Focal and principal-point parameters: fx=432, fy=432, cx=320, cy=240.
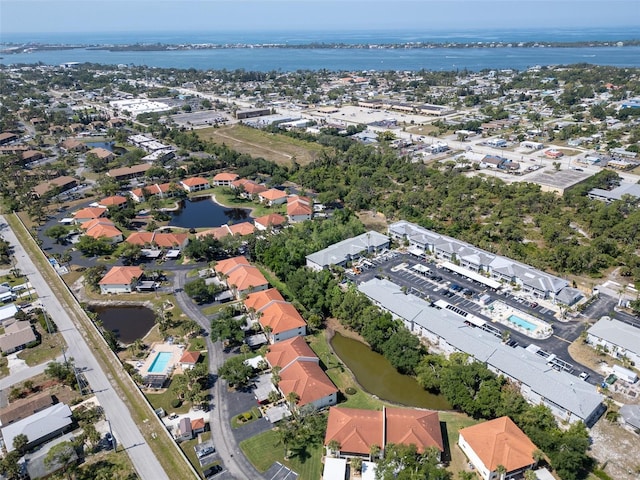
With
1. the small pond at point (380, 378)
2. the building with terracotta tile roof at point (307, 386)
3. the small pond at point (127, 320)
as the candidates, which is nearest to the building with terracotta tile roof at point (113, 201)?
the small pond at point (127, 320)

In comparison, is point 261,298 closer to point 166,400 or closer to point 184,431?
point 166,400

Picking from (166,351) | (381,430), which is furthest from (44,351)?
(381,430)

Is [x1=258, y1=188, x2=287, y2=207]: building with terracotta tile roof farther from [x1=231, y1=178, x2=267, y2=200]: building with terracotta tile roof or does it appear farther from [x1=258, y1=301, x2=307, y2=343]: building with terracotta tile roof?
[x1=258, y1=301, x2=307, y2=343]: building with terracotta tile roof

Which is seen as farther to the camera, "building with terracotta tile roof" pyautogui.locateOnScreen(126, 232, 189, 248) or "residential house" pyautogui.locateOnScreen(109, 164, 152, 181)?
"residential house" pyautogui.locateOnScreen(109, 164, 152, 181)

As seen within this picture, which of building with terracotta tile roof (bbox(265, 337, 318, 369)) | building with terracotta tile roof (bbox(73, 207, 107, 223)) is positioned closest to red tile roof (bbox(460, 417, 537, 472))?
building with terracotta tile roof (bbox(265, 337, 318, 369))

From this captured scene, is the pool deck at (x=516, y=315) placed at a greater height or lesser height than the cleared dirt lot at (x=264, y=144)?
lesser

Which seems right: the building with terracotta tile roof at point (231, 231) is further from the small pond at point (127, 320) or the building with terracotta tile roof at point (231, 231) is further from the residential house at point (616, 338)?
the residential house at point (616, 338)

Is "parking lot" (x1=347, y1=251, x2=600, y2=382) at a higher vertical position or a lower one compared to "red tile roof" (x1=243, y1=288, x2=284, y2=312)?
lower
